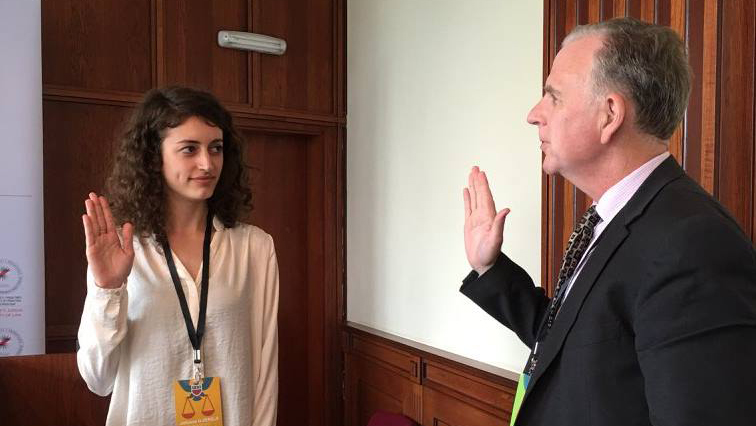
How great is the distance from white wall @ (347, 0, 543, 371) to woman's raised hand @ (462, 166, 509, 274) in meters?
0.87

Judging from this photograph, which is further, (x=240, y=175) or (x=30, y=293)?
(x=30, y=293)

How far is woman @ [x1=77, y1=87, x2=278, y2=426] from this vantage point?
5.40 ft

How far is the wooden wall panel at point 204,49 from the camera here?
10.8 ft

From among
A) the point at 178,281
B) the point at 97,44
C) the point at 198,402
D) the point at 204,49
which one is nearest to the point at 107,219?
the point at 178,281

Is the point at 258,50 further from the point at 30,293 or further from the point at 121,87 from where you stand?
the point at 30,293

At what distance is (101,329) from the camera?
1.60 metres

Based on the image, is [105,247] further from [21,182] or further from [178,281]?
[21,182]

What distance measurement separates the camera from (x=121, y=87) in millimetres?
3184

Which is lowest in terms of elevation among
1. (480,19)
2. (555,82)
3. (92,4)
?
(555,82)

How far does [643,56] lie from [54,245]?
2969 mm

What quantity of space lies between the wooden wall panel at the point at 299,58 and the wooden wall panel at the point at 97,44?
682 mm

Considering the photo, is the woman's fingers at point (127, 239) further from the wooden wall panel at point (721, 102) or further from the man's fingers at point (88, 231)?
the wooden wall panel at point (721, 102)

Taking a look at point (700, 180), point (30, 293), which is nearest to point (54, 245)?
point (30, 293)

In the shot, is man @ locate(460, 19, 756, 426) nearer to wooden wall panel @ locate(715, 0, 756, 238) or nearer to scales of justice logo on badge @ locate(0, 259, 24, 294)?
wooden wall panel @ locate(715, 0, 756, 238)
